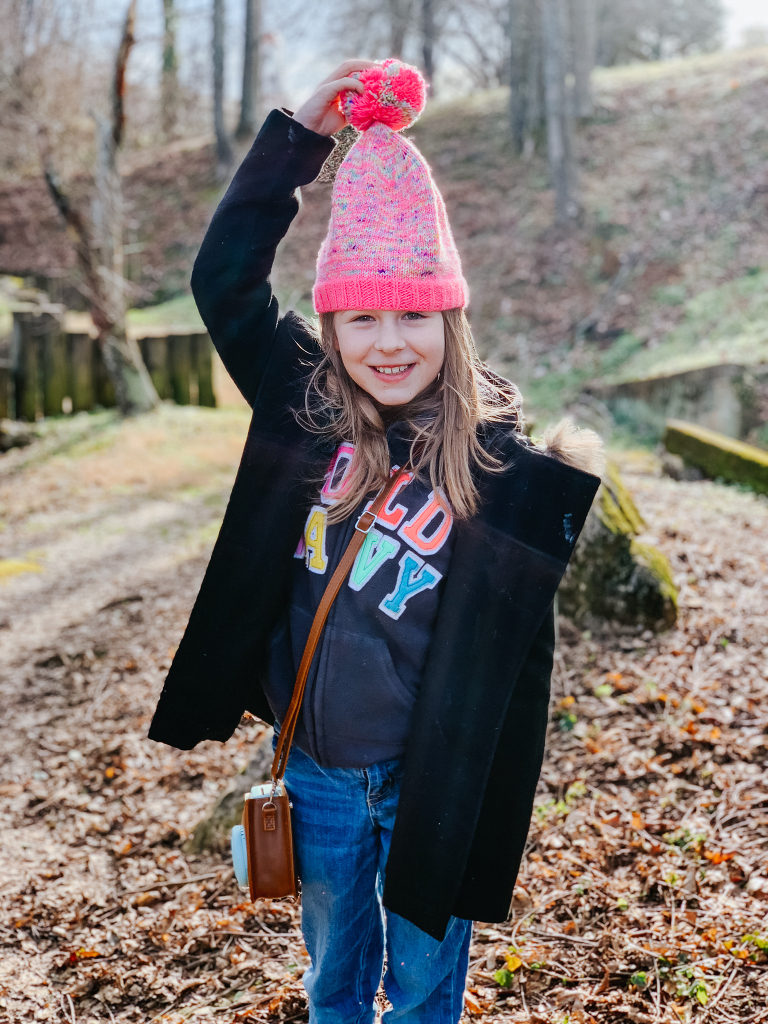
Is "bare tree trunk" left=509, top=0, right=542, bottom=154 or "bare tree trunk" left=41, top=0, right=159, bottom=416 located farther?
"bare tree trunk" left=509, top=0, right=542, bottom=154

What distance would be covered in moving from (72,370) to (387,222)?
355 inches

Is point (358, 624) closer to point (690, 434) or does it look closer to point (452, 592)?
point (452, 592)

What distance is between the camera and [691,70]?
17281 millimetres

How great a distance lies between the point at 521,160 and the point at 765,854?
624 inches

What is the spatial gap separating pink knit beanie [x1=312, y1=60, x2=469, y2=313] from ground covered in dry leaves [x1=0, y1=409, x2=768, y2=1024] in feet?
6.55

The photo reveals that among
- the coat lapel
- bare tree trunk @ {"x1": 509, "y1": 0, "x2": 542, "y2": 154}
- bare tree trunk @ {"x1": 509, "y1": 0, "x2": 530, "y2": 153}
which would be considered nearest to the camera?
the coat lapel

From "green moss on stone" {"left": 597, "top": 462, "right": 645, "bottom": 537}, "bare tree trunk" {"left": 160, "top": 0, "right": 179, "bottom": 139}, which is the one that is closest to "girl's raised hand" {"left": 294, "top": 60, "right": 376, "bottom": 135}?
"green moss on stone" {"left": 597, "top": 462, "right": 645, "bottom": 537}

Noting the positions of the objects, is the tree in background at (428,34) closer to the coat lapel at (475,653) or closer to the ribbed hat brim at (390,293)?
the ribbed hat brim at (390,293)

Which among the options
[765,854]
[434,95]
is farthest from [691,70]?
[765,854]

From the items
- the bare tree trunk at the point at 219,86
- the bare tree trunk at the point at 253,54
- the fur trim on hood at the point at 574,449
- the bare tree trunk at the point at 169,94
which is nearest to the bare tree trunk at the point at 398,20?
the bare tree trunk at the point at 169,94

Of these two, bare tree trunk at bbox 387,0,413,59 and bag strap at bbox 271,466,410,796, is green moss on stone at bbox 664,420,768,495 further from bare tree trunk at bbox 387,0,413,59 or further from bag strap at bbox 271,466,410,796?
bare tree trunk at bbox 387,0,413,59

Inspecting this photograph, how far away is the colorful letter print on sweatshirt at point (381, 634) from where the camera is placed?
1819 mm

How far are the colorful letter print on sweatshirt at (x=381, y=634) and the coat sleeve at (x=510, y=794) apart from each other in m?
0.23

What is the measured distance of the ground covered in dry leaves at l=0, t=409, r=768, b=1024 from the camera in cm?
247
